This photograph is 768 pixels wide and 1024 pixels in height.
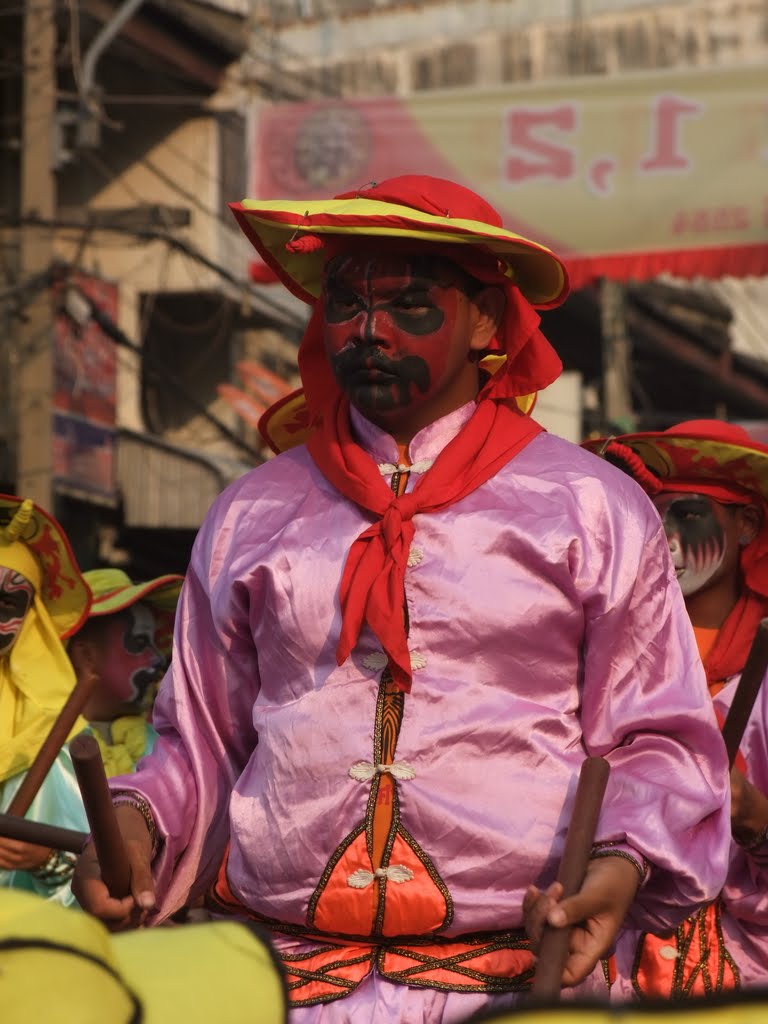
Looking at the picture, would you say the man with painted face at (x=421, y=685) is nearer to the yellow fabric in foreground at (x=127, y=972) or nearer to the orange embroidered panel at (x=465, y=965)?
the orange embroidered panel at (x=465, y=965)

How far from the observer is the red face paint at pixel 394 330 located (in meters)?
3.18

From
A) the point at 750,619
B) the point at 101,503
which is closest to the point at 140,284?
the point at 101,503

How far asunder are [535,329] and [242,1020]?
1.98m

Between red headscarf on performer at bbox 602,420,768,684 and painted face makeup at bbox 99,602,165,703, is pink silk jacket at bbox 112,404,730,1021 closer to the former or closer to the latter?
red headscarf on performer at bbox 602,420,768,684

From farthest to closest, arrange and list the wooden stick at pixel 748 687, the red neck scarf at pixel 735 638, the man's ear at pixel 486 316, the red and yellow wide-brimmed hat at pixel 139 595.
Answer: the red and yellow wide-brimmed hat at pixel 139 595, the red neck scarf at pixel 735 638, the wooden stick at pixel 748 687, the man's ear at pixel 486 316

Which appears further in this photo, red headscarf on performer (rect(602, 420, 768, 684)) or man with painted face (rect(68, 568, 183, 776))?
man with painted face (rect(68, 568, 183, 776))

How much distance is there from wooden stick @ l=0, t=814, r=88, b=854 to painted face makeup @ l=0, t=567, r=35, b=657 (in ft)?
7.57

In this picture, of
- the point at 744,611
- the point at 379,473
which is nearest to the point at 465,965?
the point at 379,473

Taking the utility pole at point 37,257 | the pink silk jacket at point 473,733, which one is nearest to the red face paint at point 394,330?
the pink silk jacket at point 473,733

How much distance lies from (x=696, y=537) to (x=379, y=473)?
1.85 m

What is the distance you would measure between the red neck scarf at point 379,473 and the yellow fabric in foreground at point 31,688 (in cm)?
239

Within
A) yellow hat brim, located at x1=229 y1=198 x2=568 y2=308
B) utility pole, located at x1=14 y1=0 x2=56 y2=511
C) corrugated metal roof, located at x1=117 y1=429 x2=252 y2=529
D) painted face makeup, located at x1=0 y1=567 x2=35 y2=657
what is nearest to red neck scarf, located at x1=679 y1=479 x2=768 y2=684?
yellow hat brim, located at x1=229 y1=198 x2=568 y2=308

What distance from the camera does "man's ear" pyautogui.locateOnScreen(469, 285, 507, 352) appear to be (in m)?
3.32

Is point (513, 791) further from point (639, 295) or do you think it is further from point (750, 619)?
point (639, 295)
